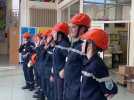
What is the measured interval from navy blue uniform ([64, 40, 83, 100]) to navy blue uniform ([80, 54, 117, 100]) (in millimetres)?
279

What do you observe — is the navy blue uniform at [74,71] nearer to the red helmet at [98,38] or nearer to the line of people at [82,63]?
the line of people at [82,63]

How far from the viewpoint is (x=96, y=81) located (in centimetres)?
258

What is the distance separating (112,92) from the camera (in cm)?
251

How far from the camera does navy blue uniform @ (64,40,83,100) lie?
2.94 metres

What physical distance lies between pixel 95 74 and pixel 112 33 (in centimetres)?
901

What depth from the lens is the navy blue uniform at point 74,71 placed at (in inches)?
116

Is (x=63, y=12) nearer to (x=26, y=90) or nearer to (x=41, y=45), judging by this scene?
(x=26, y=90)

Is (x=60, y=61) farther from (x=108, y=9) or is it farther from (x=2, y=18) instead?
(x=2, y=18)

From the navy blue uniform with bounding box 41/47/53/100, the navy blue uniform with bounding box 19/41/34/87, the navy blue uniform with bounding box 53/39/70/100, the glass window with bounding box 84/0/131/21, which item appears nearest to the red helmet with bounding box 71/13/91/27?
the navy blue uniform with bounding box 53/39/70/100

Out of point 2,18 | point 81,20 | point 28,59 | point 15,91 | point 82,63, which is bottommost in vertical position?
point 15,91

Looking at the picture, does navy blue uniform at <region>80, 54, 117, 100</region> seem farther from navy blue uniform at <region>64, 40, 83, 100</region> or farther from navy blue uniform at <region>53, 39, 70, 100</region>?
navy blue uniform at <region>53, 39, 70, 100</region>

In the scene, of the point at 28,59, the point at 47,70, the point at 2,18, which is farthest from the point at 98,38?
the point at 2,18

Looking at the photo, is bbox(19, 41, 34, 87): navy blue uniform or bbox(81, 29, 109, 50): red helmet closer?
bbox(81, 29, 109, 50): red helmet

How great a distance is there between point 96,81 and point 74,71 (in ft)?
1.53
